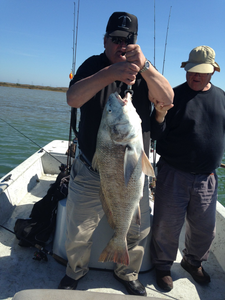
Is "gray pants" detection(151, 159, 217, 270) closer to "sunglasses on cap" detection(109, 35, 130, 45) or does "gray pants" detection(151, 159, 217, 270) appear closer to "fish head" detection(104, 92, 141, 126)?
"fish head" detection(104, 92, 141, 126)

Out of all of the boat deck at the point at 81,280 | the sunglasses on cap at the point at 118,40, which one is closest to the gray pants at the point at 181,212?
the boat deck at the point at 81,280

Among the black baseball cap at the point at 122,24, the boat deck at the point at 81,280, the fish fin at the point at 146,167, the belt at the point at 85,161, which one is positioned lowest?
the boat deck at the point at 81,280

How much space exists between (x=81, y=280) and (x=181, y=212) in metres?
1.53

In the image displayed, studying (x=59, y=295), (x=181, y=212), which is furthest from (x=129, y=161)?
(x=181, y=212)

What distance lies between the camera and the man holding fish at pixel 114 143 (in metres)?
1.95

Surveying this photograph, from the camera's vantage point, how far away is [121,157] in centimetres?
198

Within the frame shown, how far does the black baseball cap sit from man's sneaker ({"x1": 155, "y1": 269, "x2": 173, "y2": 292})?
9.46 ft

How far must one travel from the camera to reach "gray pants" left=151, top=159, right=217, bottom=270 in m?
2.79

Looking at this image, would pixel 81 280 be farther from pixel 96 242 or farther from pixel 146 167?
pixel 146 167

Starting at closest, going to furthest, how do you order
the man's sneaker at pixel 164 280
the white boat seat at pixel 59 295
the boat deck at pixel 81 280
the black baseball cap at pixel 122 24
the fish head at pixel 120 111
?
the white boat seat at pixel 59 295 < the fish head at pixel 120 111 < the black baseball cap at pixel 122 24 < the boat deck at pixel 81 280 < the man's sneaker at pixel 164 280

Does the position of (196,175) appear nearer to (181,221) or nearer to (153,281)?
(181,221)

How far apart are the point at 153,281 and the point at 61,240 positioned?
52.5 inches

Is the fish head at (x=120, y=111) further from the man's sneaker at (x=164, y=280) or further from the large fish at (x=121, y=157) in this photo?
the man's sneaker at (x=164, y=280)

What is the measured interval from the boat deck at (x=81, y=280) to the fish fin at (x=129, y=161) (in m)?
1.66
